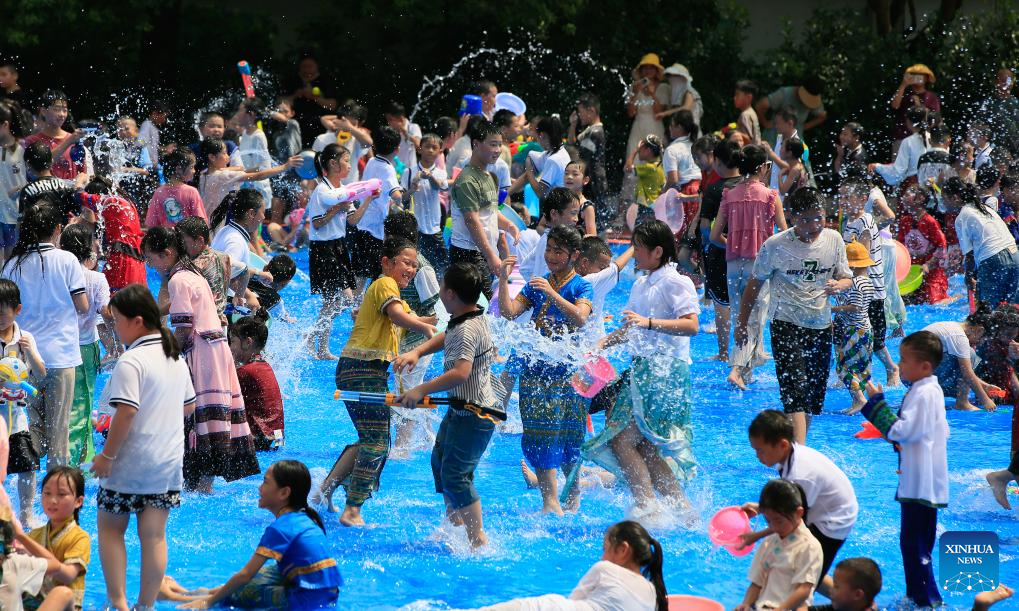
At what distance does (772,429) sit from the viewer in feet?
17.0

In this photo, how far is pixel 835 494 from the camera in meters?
5.24

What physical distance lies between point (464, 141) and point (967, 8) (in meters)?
10.9

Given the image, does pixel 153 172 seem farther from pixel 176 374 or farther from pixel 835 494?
pixel 835 494

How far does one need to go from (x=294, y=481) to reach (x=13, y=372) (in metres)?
1.59

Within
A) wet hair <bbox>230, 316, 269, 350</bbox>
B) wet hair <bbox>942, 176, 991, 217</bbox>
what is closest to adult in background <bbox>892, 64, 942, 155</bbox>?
wet hair <bbox>942, 176, 991, 217</bbox>

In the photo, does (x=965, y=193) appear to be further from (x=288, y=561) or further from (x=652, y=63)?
(x=652, y=63)

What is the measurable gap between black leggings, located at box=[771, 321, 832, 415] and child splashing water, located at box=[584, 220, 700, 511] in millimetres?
1084

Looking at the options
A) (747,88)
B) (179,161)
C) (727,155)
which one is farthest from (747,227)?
(747,88)

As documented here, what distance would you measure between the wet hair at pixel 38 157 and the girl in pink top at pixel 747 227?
5.28 meters

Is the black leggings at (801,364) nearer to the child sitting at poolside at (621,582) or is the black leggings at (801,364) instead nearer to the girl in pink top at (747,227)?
the girl in pink top at (747,227)

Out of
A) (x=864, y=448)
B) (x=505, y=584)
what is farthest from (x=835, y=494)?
(x=864, y=448)

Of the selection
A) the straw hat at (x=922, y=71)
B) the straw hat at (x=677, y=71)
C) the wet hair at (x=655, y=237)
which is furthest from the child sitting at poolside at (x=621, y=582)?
the straw hat at (x=922, y=71)

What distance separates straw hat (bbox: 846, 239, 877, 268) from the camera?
8828 mm

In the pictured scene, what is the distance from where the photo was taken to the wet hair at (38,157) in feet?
31.4
